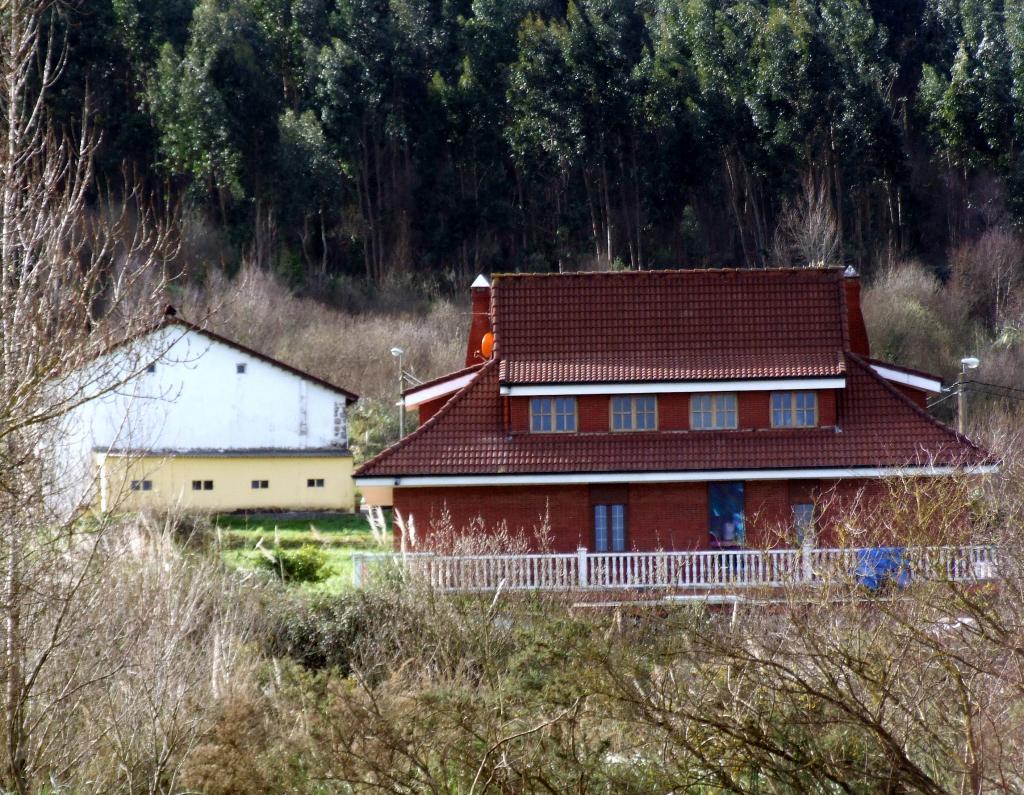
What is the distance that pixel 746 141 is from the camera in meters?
50.6

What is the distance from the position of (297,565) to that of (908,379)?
1206cm

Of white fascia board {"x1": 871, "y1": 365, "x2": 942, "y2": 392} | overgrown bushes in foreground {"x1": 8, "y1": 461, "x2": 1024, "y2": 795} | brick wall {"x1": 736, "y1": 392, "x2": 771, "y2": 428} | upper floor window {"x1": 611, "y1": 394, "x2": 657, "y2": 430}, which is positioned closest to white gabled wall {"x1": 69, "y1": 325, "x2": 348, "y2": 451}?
upper floor window {"x1": 611, "y1": 394, "x2": 657, "y2": 430}

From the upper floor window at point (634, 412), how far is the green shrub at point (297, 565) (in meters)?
5.77

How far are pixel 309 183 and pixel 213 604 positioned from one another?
1208 inches

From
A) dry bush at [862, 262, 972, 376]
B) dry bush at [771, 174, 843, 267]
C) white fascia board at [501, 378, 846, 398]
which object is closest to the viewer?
white fascia board at [501, 378, 846, 398]

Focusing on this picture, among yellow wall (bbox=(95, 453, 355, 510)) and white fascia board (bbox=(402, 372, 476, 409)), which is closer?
white fascia board (bbox=(402, 372, 476, 409))

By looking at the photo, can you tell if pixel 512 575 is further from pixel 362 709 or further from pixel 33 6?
pixel 33 6

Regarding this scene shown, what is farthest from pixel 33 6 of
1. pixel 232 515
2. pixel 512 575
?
pixel 232 515

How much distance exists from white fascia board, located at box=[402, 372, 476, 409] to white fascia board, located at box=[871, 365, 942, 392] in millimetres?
7907

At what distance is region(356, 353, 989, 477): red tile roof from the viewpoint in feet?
78.9

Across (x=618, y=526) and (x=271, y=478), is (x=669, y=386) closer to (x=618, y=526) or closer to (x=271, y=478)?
(x=618, y=526)

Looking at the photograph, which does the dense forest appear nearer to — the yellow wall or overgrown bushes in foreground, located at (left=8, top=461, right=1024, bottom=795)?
the yellow wall

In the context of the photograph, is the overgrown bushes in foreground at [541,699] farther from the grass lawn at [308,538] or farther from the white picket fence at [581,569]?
the grass lawn at [308,538]

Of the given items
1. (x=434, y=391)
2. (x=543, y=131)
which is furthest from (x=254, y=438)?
(x=543, y=131)
